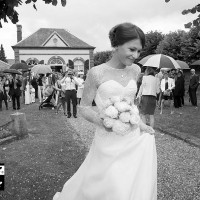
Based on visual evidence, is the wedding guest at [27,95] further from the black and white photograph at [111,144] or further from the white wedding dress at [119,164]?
the white wedding dress at [119,164]

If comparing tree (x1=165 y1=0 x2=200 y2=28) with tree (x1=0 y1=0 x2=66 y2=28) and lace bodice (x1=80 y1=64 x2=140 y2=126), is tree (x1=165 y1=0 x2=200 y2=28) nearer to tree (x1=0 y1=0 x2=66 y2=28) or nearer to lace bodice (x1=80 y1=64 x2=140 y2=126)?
tree (x1=0 y1=0 x2=66 y2=28)

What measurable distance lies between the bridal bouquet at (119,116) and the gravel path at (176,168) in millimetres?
2295

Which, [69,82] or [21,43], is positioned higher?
[21,43]

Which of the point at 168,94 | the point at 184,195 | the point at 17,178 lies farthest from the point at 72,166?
the point at 168,94

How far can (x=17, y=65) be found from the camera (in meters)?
24.8

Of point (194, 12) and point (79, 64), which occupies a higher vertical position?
point (79, 64)

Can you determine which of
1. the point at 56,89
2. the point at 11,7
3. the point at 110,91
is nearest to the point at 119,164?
the point at 110,91

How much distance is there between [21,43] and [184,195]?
49.7 metres

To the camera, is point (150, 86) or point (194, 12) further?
point (150, 86)

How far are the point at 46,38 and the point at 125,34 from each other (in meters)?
52.3

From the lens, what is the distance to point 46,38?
53.3 m

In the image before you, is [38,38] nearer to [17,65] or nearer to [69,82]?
[17,65]

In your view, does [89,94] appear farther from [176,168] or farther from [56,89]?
[56,89]

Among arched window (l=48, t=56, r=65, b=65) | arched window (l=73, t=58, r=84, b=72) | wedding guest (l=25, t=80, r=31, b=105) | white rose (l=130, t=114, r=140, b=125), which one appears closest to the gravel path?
white rose (l=130, t=114, r=140, b=125)
